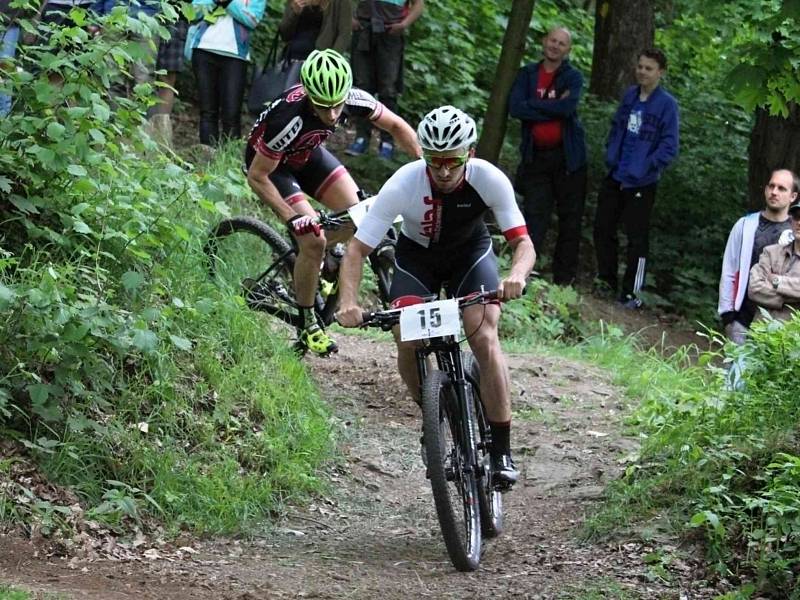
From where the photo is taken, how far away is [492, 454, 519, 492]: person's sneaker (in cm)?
666

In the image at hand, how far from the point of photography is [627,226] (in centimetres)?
1288

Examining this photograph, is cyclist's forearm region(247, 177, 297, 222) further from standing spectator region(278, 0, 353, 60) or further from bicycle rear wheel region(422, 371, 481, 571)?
standing spectator region(278, 0, 353, 60)

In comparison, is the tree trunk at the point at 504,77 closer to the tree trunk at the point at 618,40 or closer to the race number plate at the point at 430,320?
the tree trunk at the point at 618,40

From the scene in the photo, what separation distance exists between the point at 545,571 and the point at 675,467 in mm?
970

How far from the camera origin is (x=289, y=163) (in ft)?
28.6

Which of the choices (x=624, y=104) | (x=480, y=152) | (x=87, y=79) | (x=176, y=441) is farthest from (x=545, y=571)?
(x=480, y=152)

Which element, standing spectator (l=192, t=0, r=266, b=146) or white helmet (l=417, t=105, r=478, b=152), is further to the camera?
standing spectator (l=192, t=0, r=266, b=146)

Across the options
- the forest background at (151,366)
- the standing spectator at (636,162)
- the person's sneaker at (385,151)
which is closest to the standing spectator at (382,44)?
the person's sneaker at (385,151)

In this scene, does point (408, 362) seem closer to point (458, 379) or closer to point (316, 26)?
point (458, 379)

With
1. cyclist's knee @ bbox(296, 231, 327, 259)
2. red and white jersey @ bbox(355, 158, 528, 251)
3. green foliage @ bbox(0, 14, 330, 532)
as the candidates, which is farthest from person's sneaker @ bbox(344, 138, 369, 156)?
red and white jersey @ bbox(355, 158, 528, 251)

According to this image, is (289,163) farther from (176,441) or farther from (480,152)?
(480,152)

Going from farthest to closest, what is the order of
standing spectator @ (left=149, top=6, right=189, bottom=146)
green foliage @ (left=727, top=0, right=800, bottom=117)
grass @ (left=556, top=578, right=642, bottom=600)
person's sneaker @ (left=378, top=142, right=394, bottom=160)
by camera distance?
person's sneaker @ (left=378, top=142, right=394, bottom=160), standing spectator @ (left=149, top=6, right=189, bottom=146), green foliage @ (left=727, top=0, right=800, bottom=117), grass @ (left=556, top=578, right=642, bottom=600)

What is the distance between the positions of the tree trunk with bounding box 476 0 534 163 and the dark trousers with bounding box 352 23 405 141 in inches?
46.8

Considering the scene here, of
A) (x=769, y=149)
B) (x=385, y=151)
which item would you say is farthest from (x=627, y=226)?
(x=385, y=151)
